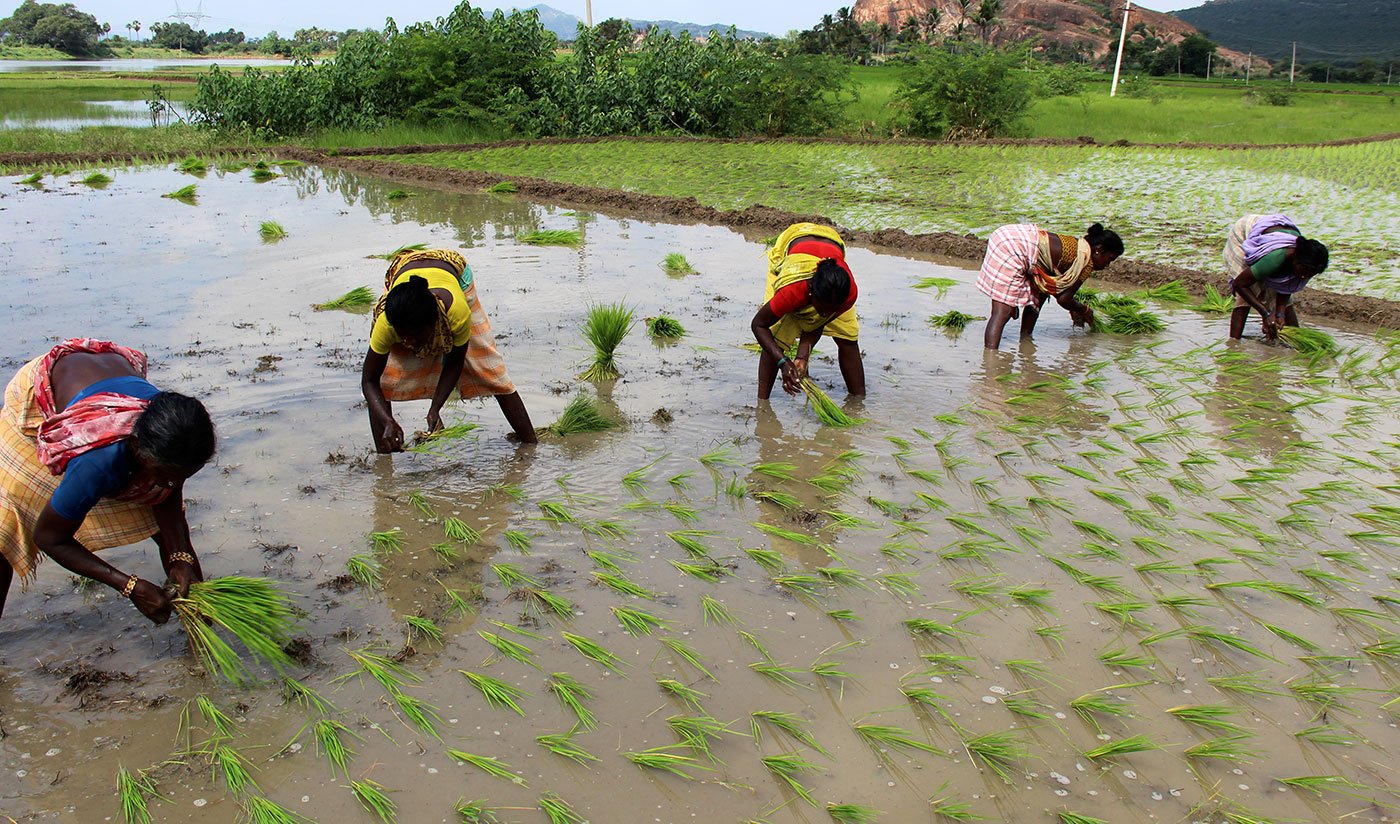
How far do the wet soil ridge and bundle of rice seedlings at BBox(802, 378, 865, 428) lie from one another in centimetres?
356

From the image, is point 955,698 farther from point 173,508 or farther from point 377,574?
point 173,508

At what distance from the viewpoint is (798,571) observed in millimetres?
3482

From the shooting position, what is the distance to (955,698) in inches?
109

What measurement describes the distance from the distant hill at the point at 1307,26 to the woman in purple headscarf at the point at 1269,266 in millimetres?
68738

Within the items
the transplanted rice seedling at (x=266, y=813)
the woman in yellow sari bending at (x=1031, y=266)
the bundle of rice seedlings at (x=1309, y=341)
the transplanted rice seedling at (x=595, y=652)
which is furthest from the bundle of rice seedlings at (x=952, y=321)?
the transplanted rice seedling at (x=266, y=813)

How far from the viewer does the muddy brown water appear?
2.47 m

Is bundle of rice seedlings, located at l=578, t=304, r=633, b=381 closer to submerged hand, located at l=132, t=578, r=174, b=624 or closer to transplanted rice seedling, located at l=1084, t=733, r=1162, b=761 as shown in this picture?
submerged hand, located at l=132, t=578, r=174, b=624

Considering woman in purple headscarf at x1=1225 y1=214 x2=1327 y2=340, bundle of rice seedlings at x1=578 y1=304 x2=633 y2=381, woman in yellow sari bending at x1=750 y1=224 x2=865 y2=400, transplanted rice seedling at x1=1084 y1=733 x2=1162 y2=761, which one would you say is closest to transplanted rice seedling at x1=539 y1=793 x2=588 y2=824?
transplanted rice seedling at x1=1084 y1=733 x2=1162 y2=761

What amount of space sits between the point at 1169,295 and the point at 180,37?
4482 inches

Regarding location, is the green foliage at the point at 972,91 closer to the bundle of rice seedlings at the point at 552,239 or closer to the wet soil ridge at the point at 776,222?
the wet soil ridge at the point at 776,222

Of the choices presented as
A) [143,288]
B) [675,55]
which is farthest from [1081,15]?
[143,288]

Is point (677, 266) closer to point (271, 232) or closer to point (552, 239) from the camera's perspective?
point (552, 239)

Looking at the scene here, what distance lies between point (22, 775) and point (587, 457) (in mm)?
2472

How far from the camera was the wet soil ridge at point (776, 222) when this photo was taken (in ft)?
22.3
